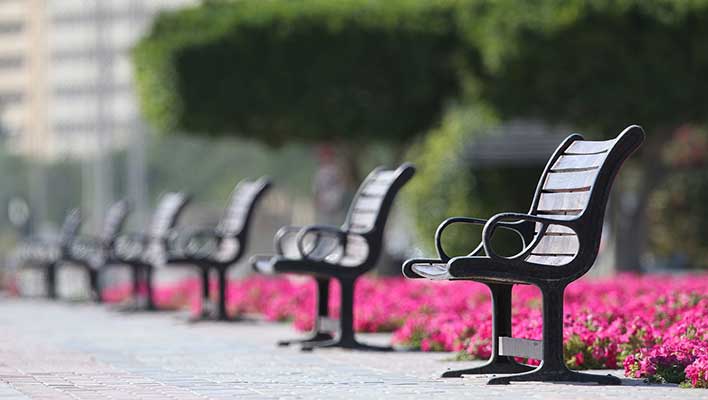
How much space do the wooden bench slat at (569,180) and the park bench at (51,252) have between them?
13315mm

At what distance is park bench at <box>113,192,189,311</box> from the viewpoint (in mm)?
17672

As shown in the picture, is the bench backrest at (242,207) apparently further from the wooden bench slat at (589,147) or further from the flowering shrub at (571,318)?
the wooden bench slat at (589,147)

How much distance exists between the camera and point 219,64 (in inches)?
1088

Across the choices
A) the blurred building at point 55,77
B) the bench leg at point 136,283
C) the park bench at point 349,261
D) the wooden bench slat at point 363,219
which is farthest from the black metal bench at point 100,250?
the blurred building at point 55,77

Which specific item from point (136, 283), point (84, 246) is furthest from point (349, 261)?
point (84, 246)

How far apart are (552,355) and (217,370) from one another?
2146mm

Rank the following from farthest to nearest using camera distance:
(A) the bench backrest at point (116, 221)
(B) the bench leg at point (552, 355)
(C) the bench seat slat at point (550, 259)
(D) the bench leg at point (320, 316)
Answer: (A) the bench backrest at point (116, 221) < (D) the bench leg at point (320, 316) < (C) the bench seat slat at point (550, 259) < (B) the bench leg at point (552, 355)

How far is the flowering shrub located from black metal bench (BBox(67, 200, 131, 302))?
2511 mm

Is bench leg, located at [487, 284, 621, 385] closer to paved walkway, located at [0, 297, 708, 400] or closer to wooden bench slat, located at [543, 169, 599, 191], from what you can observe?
paved walkway, located at [0, 297, 708, 400]

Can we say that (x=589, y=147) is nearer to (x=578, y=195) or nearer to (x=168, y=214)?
(x=578, y=195)

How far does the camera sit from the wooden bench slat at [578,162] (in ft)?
30.0

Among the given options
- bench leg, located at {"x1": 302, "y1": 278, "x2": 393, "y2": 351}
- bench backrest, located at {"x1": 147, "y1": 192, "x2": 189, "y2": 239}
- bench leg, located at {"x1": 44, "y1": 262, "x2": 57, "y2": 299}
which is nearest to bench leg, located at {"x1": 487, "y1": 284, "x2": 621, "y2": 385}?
bench leg, located at {"x1": 302, "y1": 278, "x2": 393, "y2": 351}

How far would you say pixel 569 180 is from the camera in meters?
9.35

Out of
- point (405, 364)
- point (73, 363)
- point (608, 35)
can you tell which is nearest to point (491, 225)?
point (405, 364)
